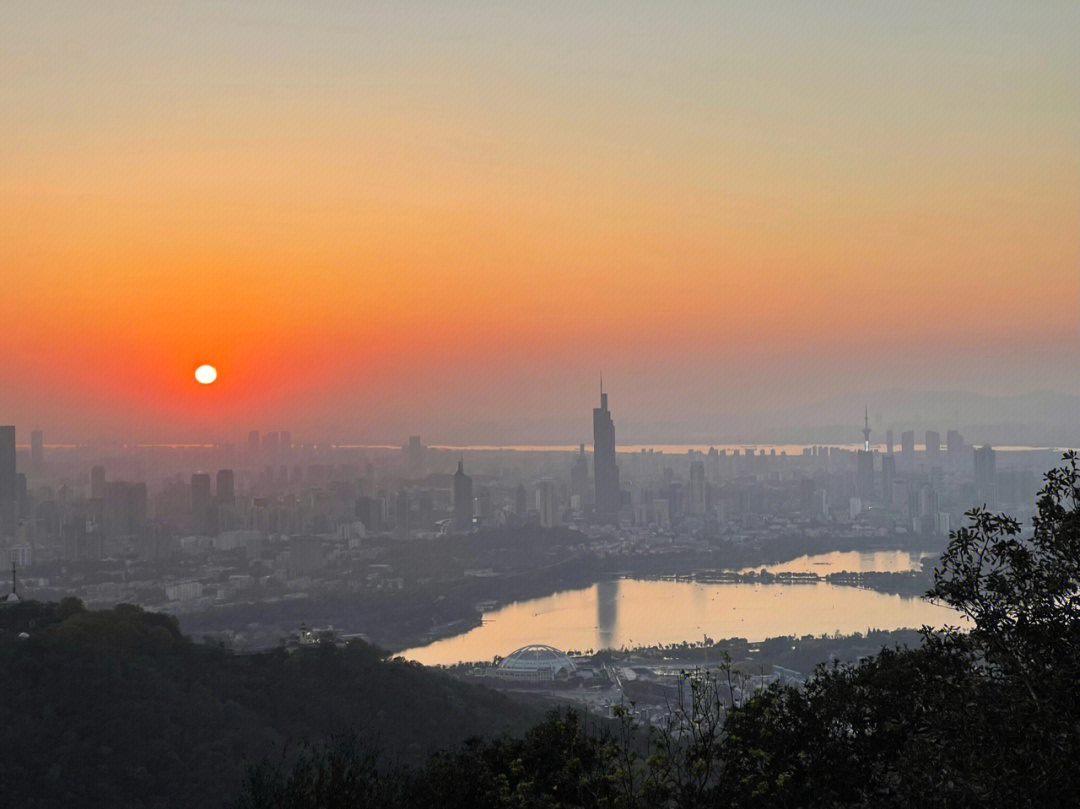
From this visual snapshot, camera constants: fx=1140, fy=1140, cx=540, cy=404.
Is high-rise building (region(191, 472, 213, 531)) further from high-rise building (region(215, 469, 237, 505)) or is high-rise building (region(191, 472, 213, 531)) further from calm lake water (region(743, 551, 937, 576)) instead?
calm lake water (region(743, 551, 937, 576))

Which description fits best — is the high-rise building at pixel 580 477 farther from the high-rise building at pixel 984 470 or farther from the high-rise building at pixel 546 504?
the high-rise building at pixel 984 470

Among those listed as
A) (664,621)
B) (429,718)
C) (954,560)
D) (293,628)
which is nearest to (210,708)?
(429,718)

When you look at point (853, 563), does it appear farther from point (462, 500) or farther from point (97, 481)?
point (97, 481)

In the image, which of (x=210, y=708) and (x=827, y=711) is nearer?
(x=827, y=711)

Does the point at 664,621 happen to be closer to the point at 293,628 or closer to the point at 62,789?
the point at 293,628

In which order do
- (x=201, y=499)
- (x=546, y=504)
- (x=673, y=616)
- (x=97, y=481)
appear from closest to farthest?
1. (x=673, y=616)
2. (x=201, y=499)
3. (x=97, y=481)
4. (x=546, y=504)

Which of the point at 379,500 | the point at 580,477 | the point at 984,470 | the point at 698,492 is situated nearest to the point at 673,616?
the point at 379,500
